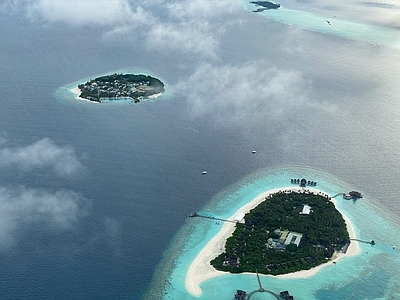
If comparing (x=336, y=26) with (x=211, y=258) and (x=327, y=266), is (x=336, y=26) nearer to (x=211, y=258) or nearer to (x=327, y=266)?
(x=327, y=266)

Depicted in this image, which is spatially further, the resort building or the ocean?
the resort building

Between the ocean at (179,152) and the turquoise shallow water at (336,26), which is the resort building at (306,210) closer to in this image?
the ocean at (179,152)

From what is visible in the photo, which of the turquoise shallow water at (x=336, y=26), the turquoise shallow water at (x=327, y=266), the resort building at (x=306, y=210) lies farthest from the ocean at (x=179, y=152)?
the resort building at (x=306, y=210)

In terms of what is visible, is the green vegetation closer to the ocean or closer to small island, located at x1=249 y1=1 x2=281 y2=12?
the ocean

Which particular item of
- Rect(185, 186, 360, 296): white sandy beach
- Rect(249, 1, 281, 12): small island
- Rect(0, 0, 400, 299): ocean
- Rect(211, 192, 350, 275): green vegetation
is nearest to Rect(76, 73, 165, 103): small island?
Rect(0, 0, 400, 299): ocean

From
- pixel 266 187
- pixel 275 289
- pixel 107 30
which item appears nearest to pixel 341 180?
pixel 266 187

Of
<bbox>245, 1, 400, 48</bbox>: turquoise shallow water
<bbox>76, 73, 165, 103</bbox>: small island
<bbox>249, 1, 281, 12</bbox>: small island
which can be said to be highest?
<bbox>249, 1, 281, 12</bbox>: small island

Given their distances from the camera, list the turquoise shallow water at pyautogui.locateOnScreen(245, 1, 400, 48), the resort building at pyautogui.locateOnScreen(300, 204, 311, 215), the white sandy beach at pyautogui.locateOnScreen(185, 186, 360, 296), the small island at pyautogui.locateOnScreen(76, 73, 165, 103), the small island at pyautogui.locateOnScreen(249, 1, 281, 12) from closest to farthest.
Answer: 1. the white sandy beach at pyautogui.locateOnScreen(185, 186, 360, 296)
2. the resort building at pyautogui.locateOnScreen(300, 204, 311, 215)
3. the small island at pyautogui.locateOnScreen(76, 73, 165, 103)
4. the turquoise shallow water at pyautogui.locateOnScreen(245, 1, 400, 48)
5. the small island at pyautogui.locateOnScreen(249, 1, 281, 12)
